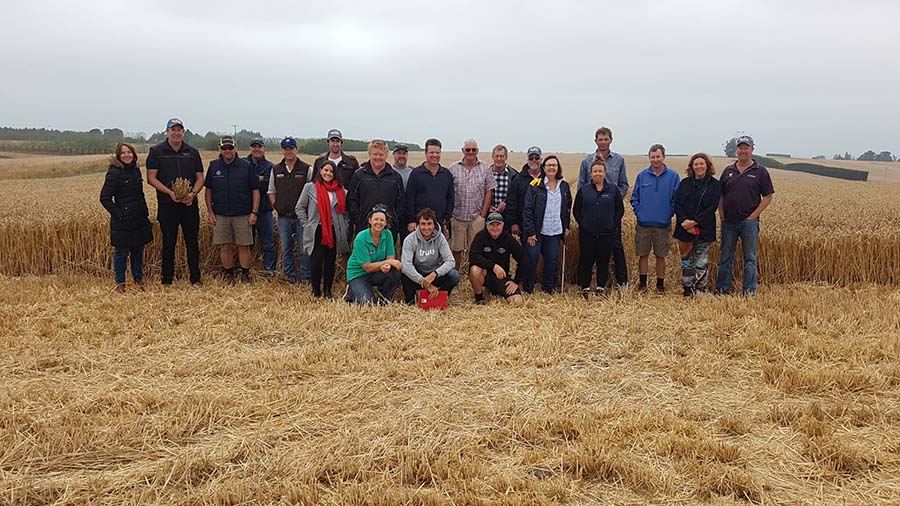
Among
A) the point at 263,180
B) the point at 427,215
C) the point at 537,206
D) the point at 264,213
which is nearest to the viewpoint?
the point at 427,215

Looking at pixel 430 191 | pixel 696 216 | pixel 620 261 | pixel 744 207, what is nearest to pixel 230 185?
pixel 430 191

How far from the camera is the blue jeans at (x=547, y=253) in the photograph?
8078 millimetres

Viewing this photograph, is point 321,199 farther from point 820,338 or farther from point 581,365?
point 820,338

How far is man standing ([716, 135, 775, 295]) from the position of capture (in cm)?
758

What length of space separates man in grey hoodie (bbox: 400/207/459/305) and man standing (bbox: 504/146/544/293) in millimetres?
1097

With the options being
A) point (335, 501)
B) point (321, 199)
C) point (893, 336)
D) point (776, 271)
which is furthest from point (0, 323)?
point (776, 271)

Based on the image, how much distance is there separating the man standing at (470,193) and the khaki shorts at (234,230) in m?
2.89

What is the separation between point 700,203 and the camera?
7.68 metres

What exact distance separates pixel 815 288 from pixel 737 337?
3.23m

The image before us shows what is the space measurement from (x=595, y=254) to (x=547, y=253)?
2.13 ft

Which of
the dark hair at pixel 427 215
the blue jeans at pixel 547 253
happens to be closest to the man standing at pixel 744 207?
the blue jeans at pixel 547 253

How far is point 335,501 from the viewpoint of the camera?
10.4 feet

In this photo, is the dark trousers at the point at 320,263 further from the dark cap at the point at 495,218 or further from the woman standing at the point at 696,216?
the woman standing at the point at 696,216

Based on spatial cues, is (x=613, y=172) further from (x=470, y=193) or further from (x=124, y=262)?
(x=124, y=262)
